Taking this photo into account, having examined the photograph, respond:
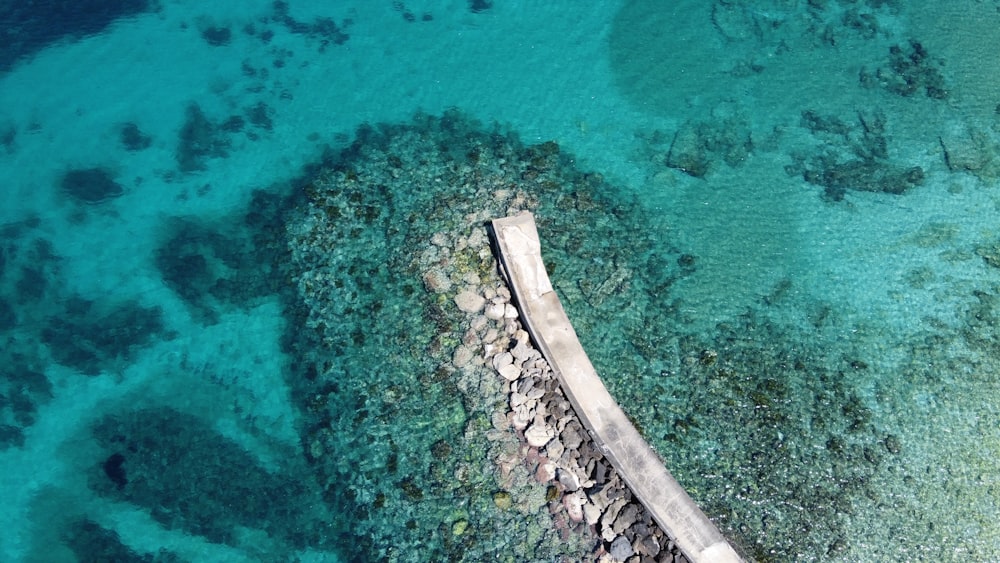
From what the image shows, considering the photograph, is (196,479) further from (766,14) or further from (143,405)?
(766,14)

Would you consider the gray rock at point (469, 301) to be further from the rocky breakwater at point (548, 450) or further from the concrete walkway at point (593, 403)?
the concrete walkway at point (593, 403)

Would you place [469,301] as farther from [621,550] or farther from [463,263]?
[621,550]

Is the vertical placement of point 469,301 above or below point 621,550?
above

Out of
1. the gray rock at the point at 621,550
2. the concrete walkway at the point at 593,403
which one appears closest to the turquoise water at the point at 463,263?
the gray rock at the point at 621,550

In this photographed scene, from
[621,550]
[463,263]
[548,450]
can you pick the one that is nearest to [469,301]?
[463,263]

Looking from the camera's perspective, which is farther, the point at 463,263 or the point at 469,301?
the point at 463,263

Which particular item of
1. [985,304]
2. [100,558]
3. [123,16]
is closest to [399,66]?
[123,16]
